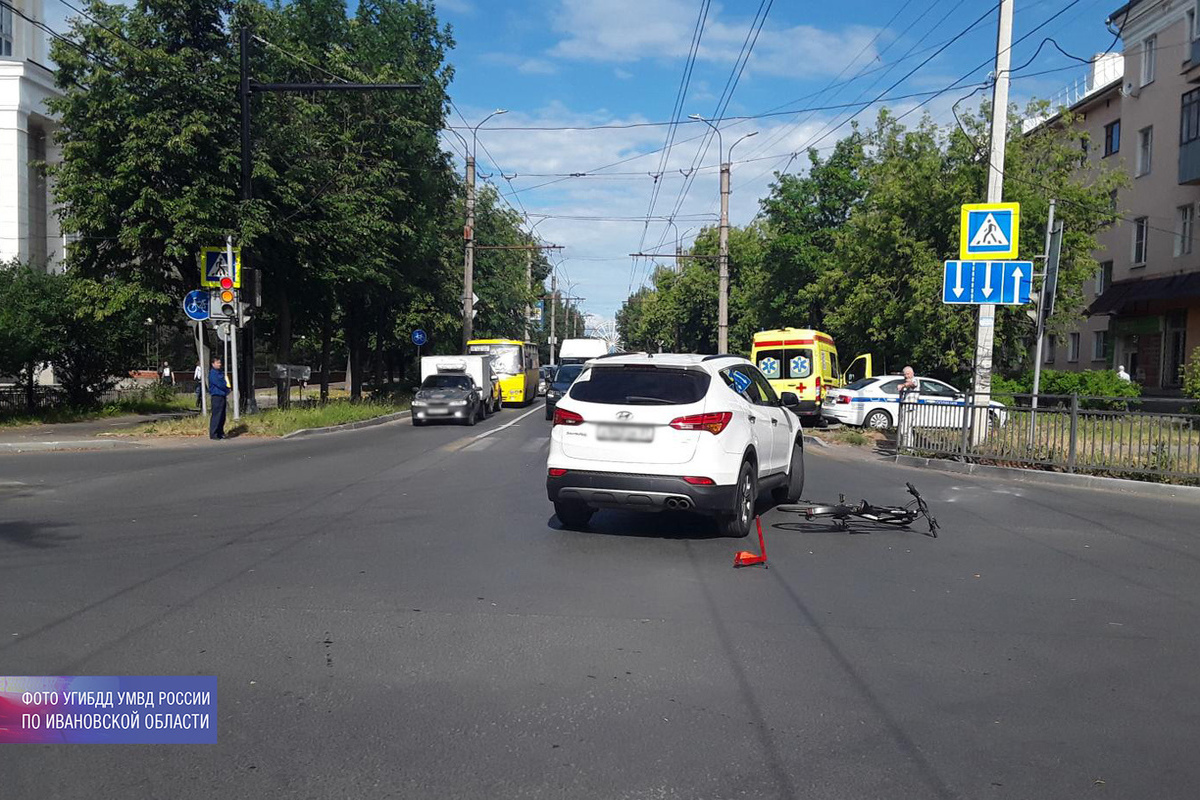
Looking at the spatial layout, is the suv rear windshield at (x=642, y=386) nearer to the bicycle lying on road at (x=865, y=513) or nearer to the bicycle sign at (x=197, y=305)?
the bicycle lying on road at (x=865, y=513)

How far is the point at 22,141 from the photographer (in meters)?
38.4

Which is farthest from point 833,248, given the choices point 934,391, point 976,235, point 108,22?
point 108,22

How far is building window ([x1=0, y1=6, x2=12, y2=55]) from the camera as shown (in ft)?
128

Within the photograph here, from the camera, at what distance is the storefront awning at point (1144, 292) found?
29781 mm

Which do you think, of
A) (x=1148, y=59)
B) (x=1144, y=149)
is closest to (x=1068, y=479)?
(x=1144, y=149)

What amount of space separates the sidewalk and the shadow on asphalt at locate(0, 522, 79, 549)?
8.79 metres

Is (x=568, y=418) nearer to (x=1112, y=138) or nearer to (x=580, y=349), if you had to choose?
(x=1112, y=138)

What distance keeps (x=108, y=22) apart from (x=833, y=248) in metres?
26.7

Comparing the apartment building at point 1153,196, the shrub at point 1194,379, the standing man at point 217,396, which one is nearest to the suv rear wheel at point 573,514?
the standing man at point 217,396

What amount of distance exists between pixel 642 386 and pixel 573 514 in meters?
1.50

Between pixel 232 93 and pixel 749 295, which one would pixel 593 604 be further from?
pixel 749 295

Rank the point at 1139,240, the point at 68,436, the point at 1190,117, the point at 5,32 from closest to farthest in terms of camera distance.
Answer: the point at 68,436
the point at 1190,117
the point at 1139,240
the point at 5,32

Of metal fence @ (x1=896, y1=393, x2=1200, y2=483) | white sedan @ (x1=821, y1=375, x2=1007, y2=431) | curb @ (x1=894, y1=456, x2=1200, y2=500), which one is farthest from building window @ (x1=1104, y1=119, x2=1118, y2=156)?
curb @ (x1=894, y1=456, x2=1200, y2=500)

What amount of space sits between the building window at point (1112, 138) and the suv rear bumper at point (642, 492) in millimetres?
34635
